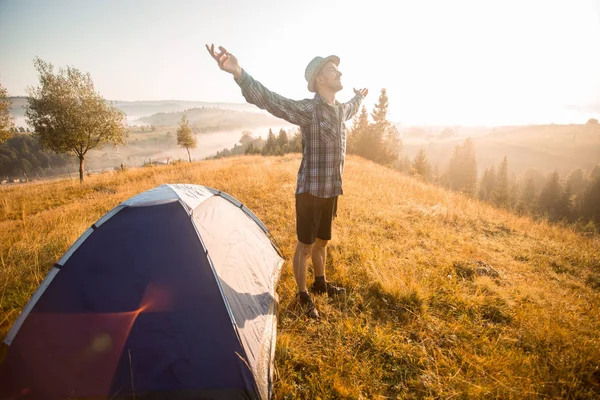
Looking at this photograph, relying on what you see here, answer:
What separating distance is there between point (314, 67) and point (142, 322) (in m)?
3.57

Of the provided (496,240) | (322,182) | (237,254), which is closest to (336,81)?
(322,182)

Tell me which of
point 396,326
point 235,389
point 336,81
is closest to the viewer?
point 235,389

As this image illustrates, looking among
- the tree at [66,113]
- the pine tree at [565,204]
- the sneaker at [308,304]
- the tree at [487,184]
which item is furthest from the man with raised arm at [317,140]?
the tree at [487,184]

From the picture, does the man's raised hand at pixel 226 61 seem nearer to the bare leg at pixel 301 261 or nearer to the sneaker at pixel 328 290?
the bare leg at pixel 301 261

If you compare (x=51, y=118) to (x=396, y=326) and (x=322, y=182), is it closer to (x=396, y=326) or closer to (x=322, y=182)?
(x=322, y=182)

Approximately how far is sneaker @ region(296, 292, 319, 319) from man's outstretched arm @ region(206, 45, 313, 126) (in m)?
2.52

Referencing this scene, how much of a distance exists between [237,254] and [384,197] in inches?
315

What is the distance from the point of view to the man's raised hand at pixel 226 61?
97.3 inches

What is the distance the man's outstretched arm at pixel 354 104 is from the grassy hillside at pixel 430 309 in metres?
2.76

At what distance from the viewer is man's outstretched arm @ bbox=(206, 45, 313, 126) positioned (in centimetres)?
251

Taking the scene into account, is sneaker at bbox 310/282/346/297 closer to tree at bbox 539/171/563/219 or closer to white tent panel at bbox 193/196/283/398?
white tent panel at bbox 193/196/283/398

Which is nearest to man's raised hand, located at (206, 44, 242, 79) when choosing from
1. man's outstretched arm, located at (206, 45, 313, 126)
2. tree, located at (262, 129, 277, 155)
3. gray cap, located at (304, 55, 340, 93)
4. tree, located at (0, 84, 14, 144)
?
man's outstretched arm, located at (206, 45, 313, 126)

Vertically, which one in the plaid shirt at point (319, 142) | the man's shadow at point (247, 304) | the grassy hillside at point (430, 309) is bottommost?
the grassy hillside at point (430, 309)

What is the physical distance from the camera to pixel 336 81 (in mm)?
3143
